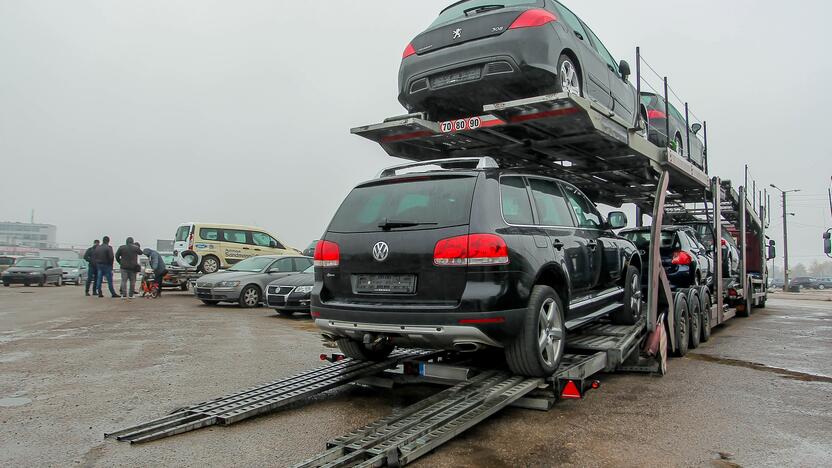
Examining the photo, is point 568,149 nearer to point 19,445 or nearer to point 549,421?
point 549,421

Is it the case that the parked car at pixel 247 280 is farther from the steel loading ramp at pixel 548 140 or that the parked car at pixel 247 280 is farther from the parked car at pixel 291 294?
the steel loading ramp at pixel 548 140

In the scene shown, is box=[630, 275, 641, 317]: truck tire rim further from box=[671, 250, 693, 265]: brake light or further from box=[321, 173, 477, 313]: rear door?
box=[321, 173, 477, 313]: rear door

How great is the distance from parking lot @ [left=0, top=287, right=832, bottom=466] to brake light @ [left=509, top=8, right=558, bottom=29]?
337 centimetres

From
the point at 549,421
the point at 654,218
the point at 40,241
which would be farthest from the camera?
the point at 40,241

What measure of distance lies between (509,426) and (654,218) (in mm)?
3122

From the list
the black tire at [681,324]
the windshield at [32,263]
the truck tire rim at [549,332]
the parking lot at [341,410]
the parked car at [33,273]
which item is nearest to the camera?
the parking lot at [341,410]

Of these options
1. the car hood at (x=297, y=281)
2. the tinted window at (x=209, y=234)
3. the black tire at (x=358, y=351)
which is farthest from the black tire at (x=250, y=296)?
the black tire at (x=358, y=351)

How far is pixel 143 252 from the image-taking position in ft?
57.5

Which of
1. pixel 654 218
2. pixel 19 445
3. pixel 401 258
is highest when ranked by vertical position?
pixel 654 218

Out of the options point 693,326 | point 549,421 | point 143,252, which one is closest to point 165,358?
point 549,421

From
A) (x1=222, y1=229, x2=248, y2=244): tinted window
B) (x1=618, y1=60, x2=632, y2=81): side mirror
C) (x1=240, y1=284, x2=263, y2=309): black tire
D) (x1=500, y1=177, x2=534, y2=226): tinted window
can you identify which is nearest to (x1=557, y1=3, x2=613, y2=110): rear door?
(x1=618, y1=60, x2=632, y2=81): side mirror

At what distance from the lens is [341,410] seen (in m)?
4.80

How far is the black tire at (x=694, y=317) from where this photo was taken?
7812 mm

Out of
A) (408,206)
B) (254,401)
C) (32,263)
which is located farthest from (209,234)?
(408,206)
